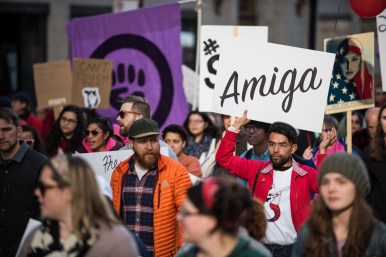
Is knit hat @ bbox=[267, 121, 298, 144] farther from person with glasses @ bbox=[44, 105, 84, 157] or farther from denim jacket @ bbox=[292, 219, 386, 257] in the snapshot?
person with glasses @ bbox=[44, 105, 84, 157]

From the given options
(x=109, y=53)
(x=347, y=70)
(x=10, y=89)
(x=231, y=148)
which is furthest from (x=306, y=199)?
(x=10, y=89)

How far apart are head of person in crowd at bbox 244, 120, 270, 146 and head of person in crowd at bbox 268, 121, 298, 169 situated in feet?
3.00

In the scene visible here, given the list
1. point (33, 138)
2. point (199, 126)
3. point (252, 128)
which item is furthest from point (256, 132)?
point (199, 126)

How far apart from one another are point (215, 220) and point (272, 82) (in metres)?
4.06

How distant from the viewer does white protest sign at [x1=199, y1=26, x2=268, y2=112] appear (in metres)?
9.84

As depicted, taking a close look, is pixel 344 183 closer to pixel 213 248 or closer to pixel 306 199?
pixel 213 248

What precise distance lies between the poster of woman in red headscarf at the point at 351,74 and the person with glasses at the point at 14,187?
10.8ft

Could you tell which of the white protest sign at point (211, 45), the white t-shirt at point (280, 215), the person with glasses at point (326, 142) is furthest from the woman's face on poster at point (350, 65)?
the white t-shirt at point (280, 215)

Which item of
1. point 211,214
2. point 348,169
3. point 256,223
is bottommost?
point 256,223

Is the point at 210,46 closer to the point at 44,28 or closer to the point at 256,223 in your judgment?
the point at 256,223

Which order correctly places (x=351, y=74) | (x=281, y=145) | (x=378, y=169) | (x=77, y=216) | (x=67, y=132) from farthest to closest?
(x=67, y=132)
(x=351, y=74)
(x=378, y=169)
(x=281, y=145)
(x=77, y=216)

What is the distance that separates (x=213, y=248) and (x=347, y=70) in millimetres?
5131

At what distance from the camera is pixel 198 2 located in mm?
11234

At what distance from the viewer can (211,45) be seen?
10281 millimetres
